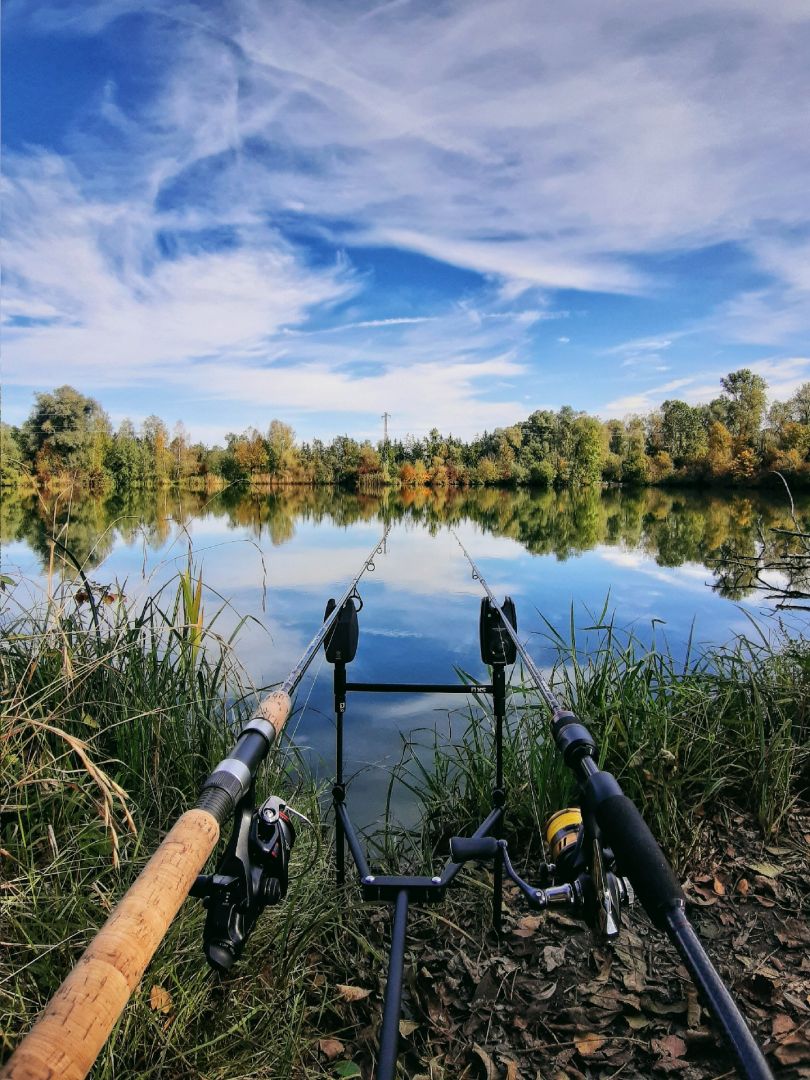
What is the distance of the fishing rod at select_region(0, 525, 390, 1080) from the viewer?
54cm

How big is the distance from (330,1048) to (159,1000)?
0.51 m

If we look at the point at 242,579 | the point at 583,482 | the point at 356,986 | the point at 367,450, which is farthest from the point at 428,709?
the point at 583,482

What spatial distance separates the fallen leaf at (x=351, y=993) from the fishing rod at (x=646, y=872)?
1.18 metres

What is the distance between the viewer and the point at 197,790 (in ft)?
8.75

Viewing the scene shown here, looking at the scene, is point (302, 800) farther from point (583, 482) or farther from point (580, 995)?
point (583, 482)

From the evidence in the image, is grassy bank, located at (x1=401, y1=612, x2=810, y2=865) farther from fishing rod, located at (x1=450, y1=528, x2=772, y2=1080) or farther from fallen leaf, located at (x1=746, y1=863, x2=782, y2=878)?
fishing rod, located at (x1=450, y1=528, x2=772, y2=1080)

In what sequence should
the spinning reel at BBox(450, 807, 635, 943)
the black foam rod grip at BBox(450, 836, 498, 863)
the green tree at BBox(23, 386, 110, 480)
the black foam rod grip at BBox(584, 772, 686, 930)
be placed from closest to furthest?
the black foam rod grip at BBox(584, 772, 686, 930) < the spinning reel at BBox(450, 807, 635, 943) < the black foam rod grip at BBox(450, 836, 498, 863) < the green tree at BBox(23, 386, 110, 480)

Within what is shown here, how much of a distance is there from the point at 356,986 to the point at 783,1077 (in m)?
1.15

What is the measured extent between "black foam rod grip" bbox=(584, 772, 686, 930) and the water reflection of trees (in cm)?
241

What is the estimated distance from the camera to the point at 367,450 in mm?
52781

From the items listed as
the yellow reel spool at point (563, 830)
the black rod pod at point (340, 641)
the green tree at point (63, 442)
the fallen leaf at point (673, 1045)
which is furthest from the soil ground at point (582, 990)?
the green tree at point (63, 442)

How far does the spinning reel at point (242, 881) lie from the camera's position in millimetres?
898

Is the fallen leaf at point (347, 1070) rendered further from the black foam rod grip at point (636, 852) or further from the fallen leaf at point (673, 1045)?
the black foam rod grip at point (636, 852)

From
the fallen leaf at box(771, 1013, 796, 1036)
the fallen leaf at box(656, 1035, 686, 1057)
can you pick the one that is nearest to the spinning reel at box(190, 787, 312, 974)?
the fallen leaf at box(656, 1035, 686, 1057)
